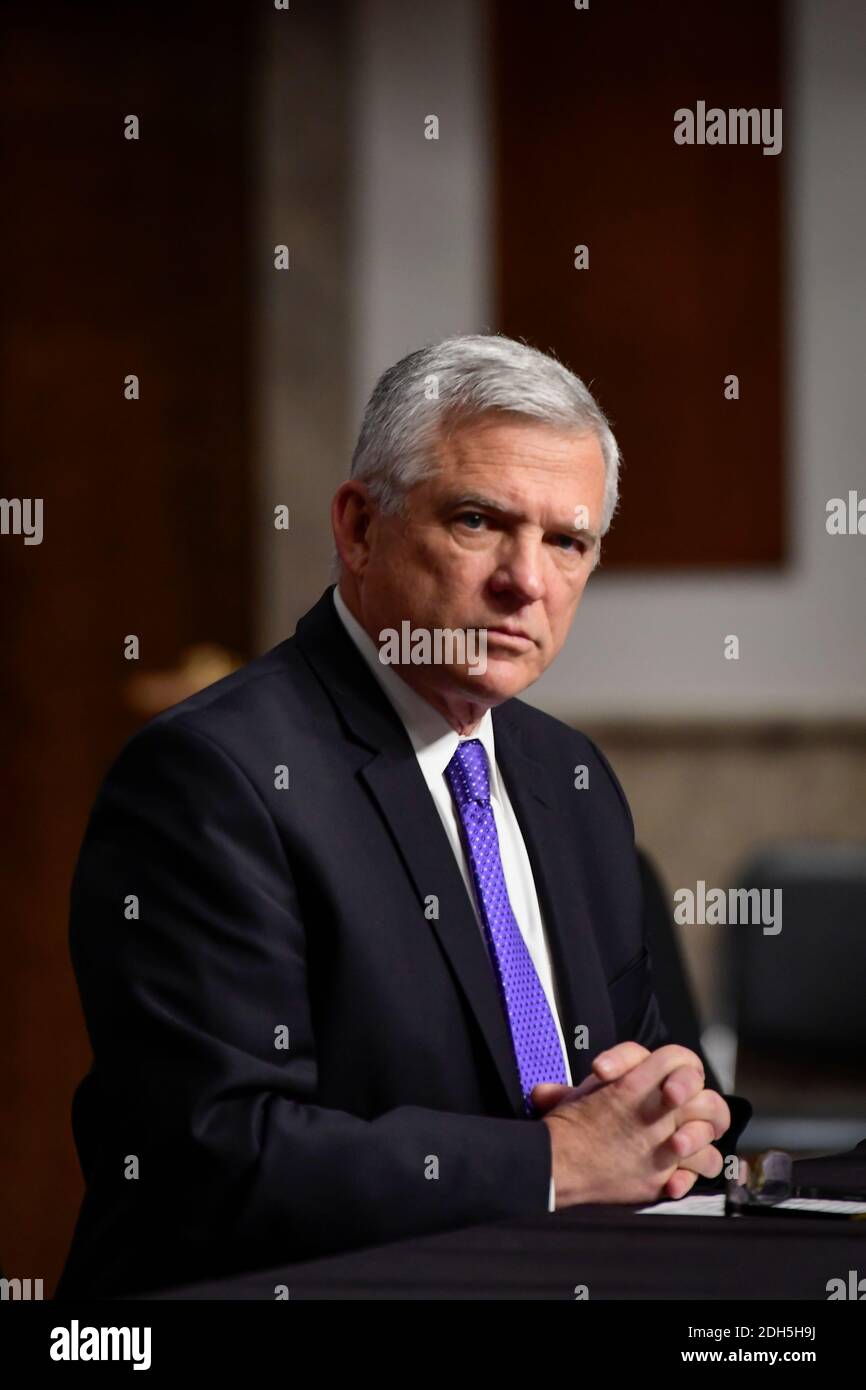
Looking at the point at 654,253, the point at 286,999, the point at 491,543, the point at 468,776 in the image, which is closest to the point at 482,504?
the point at 491,543

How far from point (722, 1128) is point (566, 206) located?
4447mm

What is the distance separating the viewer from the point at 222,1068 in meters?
1.86

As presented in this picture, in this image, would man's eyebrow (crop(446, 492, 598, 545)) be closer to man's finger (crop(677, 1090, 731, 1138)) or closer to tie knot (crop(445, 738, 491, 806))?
tie knot (crop(445, 738, 491, 806))

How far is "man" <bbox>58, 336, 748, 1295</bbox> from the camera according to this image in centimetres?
186

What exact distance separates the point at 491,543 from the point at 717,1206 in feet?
2.59

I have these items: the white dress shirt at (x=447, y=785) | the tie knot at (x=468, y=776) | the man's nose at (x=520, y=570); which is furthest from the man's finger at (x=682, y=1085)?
the man's nose at (x=520, y=570)

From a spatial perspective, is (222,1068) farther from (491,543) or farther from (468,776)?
(491,543)

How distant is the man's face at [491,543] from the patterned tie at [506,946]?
0.38 feet

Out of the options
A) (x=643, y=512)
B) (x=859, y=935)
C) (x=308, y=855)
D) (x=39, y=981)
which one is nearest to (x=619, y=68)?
(x=643, y=512)

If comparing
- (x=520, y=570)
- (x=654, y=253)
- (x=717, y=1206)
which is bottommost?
(x=717, y=1206)

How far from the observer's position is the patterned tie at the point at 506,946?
2148mm

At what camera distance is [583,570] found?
2309 mm

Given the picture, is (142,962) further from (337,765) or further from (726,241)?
(726,241)

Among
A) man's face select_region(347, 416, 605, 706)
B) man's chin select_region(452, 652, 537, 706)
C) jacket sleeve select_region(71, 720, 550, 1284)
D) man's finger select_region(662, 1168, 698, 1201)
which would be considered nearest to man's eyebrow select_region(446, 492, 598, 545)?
man's face select_region(347, 416, 605, 706)
